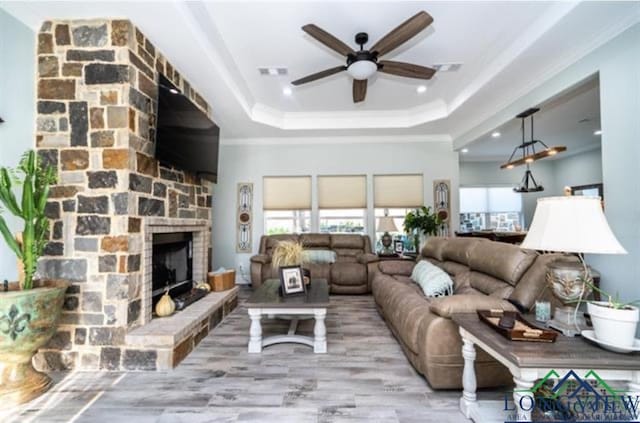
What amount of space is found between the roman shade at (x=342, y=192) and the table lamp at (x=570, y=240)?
14.1 feet

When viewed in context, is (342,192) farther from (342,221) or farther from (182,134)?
(182,134)

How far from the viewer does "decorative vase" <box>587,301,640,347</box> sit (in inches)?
52.9

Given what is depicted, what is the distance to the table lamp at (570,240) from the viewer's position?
146 cm

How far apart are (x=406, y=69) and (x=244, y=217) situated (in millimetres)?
4093

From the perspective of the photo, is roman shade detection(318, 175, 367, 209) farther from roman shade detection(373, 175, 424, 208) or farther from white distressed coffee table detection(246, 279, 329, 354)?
white distressed coffee table detection(246, 279, 329, 354)

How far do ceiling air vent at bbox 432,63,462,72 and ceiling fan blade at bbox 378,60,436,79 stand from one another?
72 cm

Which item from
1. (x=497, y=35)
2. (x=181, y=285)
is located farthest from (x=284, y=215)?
(x=497, y=35)

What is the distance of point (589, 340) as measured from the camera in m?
1.47

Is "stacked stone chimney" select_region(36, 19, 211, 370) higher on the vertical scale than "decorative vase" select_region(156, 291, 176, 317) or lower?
higher

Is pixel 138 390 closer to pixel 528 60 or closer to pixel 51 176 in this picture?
pixel 51 176

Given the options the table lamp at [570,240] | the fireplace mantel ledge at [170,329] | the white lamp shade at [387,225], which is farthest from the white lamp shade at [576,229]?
the white lamp shade at [387,225]

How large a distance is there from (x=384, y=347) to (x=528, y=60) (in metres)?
3.22

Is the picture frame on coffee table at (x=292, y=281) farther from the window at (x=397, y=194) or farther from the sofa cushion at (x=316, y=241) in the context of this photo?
the window at (x=397, y=194)

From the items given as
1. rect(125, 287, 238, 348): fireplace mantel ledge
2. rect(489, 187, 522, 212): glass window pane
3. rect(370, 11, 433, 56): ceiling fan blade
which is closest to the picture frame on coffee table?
rect(125, 287, 238, 348): fireplace mantel ledge
